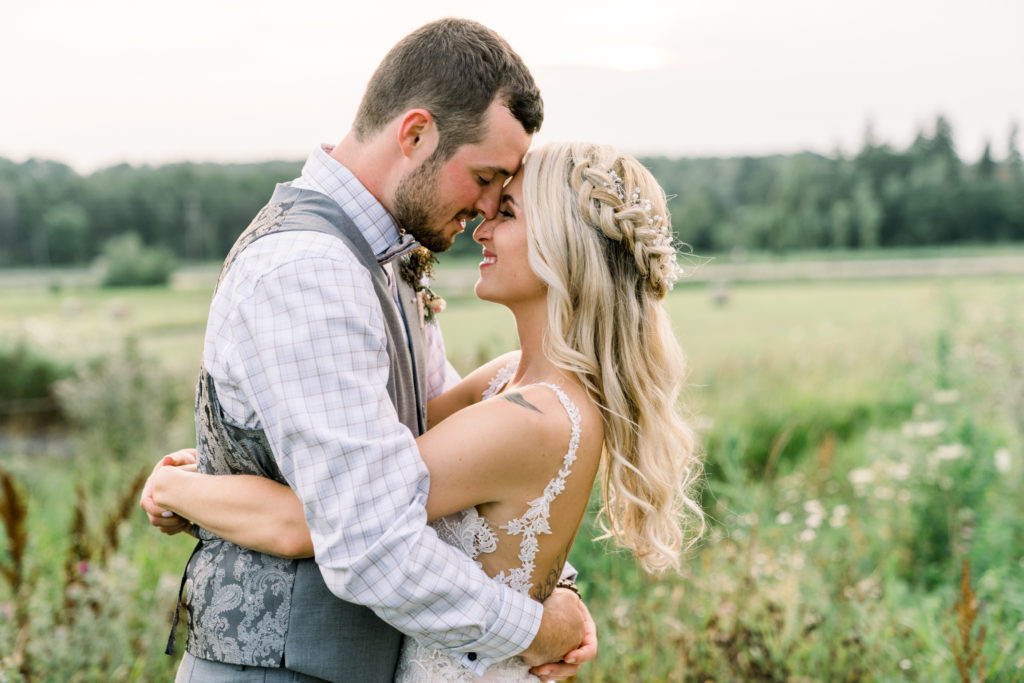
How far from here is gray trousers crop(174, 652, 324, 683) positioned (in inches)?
71.1

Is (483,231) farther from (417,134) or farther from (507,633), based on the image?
(507,633)

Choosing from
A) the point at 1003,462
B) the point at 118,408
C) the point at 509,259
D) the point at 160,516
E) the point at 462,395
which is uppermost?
the point at 509,259

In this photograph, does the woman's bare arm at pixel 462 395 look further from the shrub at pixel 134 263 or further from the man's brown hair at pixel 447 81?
the shrub at pixel 134 263

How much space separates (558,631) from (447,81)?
4.71ft

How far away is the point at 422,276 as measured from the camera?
7.96ft

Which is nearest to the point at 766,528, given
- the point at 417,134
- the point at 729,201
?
the point at 417,134

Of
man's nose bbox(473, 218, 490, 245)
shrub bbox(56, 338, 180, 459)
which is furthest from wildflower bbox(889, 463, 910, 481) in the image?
shrub bbox(56, 338, 180, 459)

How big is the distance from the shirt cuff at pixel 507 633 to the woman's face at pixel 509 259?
2.76 ft

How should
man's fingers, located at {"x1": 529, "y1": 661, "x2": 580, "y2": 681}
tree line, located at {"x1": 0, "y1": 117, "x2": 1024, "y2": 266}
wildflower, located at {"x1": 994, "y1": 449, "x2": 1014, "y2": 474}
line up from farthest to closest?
tree line, located at {"x1": 0, "y1": 117, "x2": 1024, "y2": 266} < wildflower, located at {"x1": 994, "y1": 449, "x2": 1014, "y2": 474} < man's fingers, located at {"x1": 529, "y1": 661, "x2": 580, "y2": 681}

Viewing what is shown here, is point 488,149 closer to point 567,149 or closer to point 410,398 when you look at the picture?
point 567,149

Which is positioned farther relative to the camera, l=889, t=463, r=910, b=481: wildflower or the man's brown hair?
l=889, t=463, r=910, b=481: wildflower

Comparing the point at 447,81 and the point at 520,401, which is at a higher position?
the point at 447,81

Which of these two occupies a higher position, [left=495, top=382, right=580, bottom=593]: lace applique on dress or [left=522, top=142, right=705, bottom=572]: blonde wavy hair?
[left=522, top=142, right=705, bottom=572]: blonde wavy hair

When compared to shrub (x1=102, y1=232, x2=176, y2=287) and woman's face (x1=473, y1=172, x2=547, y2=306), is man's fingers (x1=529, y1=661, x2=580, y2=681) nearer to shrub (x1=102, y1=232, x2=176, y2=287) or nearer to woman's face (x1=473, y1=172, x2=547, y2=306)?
woman's face (x1=473, y1=172, x2=547, y2=306)
